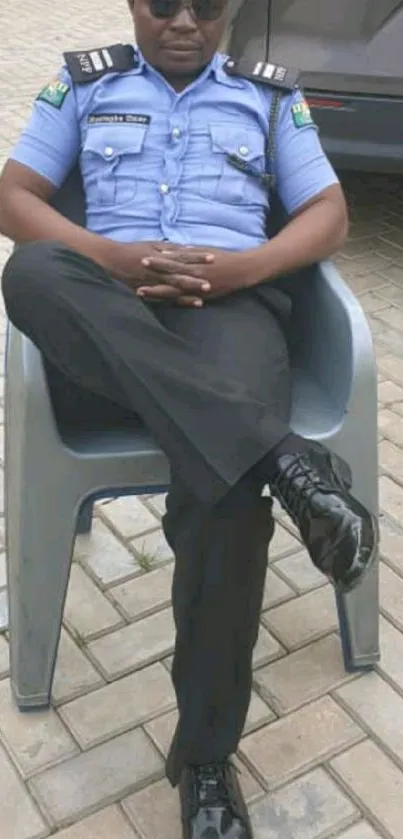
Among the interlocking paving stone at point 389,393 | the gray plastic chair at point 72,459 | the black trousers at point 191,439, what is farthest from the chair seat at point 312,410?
the interlocking paving stone at point 389,393

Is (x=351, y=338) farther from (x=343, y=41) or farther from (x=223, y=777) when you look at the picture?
(x=343, y=41)

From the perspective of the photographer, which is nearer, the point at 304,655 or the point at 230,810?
the point at 230,810

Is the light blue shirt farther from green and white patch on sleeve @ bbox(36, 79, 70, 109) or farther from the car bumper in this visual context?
the car bumper

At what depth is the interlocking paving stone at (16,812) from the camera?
2.11 m

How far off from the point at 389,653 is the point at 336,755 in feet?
1.11

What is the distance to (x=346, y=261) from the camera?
4516mm

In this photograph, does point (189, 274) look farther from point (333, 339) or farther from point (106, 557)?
point (106, 557)

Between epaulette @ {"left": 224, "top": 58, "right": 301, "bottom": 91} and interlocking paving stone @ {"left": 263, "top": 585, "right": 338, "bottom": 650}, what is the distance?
3.99 ft

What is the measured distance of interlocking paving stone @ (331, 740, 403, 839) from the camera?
84.7 inches

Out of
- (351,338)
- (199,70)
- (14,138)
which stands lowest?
(14,138)

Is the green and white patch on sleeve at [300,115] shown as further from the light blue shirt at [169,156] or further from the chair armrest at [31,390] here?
the chair armrest at [31,390]

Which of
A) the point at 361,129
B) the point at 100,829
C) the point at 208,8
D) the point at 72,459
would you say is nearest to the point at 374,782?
the point at 100,829

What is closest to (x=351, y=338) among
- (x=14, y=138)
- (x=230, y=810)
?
(x=230, y=810)

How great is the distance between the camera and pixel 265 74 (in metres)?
2.50
